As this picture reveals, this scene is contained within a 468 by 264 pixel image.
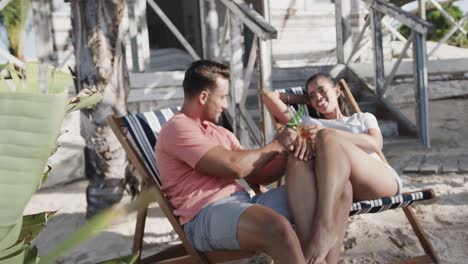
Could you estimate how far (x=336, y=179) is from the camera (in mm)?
2500

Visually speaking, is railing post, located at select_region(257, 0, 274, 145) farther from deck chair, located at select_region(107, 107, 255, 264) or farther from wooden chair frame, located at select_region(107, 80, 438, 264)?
wooden chair frame, located at select_region(107, 80, 438, 264)

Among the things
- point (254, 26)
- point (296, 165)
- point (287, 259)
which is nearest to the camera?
point (287, 259)

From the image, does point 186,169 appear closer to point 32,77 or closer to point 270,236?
point 270,236

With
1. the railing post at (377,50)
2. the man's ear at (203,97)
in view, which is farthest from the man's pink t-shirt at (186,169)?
the railing post at (377,50)

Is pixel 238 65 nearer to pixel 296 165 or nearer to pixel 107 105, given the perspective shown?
pixel 107 105

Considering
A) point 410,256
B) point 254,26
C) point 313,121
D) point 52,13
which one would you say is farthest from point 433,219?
point 52,13

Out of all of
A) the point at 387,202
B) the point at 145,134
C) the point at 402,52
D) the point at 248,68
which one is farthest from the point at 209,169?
the point at 402,52

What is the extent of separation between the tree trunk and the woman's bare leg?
1866 mm

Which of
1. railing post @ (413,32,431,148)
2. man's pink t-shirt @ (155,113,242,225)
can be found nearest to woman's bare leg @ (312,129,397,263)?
man's pink t-shirt @ (155,113,242,225)

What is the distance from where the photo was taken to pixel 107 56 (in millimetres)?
3881

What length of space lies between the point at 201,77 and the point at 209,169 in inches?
18.6

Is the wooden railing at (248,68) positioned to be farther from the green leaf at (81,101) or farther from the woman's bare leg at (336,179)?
the green leaf at (81,101)

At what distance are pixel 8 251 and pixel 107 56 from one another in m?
3.57

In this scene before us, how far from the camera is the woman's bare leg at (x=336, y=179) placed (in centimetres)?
237
